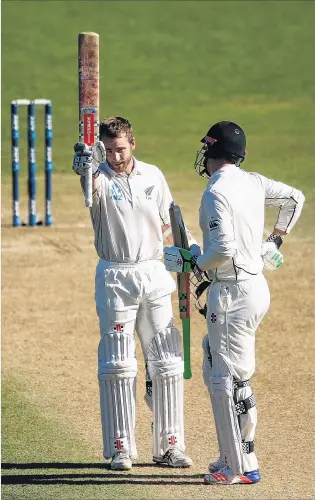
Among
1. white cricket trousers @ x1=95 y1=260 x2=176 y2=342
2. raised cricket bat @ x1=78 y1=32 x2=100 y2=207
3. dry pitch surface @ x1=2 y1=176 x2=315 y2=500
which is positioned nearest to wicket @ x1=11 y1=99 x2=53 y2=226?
dry pitch surface @ x1=2 y1=176 x2=315 y2=500

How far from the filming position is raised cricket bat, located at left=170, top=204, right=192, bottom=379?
813 cm

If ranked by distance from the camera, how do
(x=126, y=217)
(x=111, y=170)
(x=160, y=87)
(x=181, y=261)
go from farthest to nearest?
(x=160, y=87), (x=111, y=170), (x=126, y=217), (x=181, y=261)

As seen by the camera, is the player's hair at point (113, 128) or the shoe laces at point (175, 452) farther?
the shoe laces at point (175, 452)

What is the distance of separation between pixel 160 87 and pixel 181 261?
1957cm

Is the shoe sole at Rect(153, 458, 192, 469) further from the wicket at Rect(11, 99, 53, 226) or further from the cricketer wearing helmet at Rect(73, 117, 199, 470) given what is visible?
the wicket at Rect(11, 99, 53, 226)

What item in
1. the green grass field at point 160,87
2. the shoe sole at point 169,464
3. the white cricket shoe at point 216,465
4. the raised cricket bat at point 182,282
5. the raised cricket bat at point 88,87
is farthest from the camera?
the green grass field at point 160,87

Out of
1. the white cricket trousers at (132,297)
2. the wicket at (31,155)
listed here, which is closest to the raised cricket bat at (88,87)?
the white cricket trousers at (132,297)

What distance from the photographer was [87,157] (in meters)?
7.89

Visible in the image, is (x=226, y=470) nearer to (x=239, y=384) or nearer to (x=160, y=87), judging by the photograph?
(x=239, y=384)

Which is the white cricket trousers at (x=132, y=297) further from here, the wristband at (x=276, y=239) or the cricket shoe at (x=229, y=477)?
the cricket shoe at (x=229, y=477)

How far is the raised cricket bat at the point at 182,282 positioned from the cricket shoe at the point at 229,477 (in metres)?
0.76

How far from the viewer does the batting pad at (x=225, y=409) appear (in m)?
7.80

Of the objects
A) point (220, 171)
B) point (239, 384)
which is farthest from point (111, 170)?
point (239, 384)

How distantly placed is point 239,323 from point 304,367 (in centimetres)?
311
